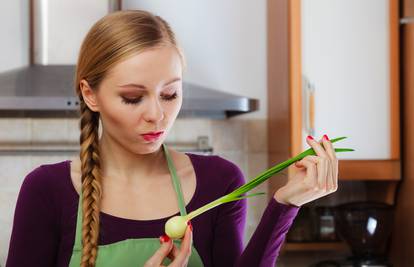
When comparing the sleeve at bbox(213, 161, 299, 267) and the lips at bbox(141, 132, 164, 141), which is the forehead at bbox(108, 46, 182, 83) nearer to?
the lips at bbox(141, 132, 164, 141)

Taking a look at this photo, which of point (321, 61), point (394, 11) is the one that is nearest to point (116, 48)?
point (321, 61)

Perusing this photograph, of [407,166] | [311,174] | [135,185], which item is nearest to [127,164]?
[135,185]

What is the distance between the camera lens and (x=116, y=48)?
1171 mm

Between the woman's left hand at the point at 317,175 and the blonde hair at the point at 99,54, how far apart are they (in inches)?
12.0

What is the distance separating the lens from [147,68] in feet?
3.75

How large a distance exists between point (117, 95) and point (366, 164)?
157 cm

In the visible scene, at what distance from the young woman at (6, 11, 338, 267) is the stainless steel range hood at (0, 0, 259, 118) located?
1059mm

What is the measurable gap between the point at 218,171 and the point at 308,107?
1.18 metres

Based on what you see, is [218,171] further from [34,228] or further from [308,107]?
[308,107]

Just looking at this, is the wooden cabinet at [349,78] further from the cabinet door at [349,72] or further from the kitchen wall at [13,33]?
the kitchen wall at [13,33]

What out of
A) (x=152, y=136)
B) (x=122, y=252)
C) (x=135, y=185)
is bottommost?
(x=122, y=252)

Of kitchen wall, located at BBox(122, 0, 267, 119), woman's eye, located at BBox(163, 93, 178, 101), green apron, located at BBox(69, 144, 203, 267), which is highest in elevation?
kitchen wall, located at BBox(122, 0, 267, 119)

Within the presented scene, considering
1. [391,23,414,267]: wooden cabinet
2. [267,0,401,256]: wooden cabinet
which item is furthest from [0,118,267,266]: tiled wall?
[391,23,414,267]: wooden cabinet

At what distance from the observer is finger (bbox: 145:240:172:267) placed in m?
1.09
